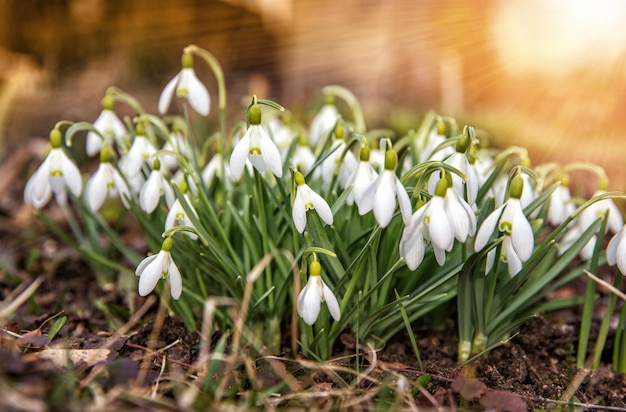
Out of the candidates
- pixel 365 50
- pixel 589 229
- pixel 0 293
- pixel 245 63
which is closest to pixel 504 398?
pixel 589 229

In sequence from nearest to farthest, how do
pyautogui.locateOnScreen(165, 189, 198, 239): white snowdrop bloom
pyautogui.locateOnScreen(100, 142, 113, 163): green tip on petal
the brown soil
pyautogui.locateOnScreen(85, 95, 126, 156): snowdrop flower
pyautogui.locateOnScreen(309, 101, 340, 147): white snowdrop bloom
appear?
the brown soil
pyautogui.locateOnScreen(165, 189, 198, 239): white snowdrop bloom
pyautogui.locateOnScreen(100, 142, 113, 163): green tip on petal
pyautogui.locateOnScreen(85, 95, 126, 156): snowdrop flower
pyautogui.locateOnScreen(309, 101, 340, 147): white snowdrop bloom

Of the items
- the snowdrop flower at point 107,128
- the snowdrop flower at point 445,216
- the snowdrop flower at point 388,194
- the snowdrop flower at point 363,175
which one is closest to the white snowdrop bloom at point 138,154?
the snowdrop flower at point 107,128

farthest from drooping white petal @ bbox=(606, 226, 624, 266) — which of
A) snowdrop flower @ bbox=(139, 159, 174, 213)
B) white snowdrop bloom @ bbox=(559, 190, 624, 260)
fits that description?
snowdrop flower @ bbox=(139, 159, 174, 213)

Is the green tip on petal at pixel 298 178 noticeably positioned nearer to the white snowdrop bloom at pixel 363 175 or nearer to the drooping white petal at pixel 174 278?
the white snowdrop bloom at pixel 363 175

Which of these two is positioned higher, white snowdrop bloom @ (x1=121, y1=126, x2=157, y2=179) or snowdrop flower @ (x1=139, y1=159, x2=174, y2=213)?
white snowdrop bloom @ (x1=121, y1=126, x2=157, y2=179)

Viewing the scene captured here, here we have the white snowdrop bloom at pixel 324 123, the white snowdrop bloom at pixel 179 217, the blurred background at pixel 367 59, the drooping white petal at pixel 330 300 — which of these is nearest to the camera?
the drooping white petal at pixel 330 300

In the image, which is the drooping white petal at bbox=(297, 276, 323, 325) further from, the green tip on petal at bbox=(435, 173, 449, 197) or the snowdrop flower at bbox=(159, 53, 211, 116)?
the snowdrop flower at bbox=(159, 53, 211, 116)

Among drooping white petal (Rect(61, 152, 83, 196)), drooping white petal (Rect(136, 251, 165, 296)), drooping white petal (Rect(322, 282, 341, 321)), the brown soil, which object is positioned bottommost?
the brown soil
